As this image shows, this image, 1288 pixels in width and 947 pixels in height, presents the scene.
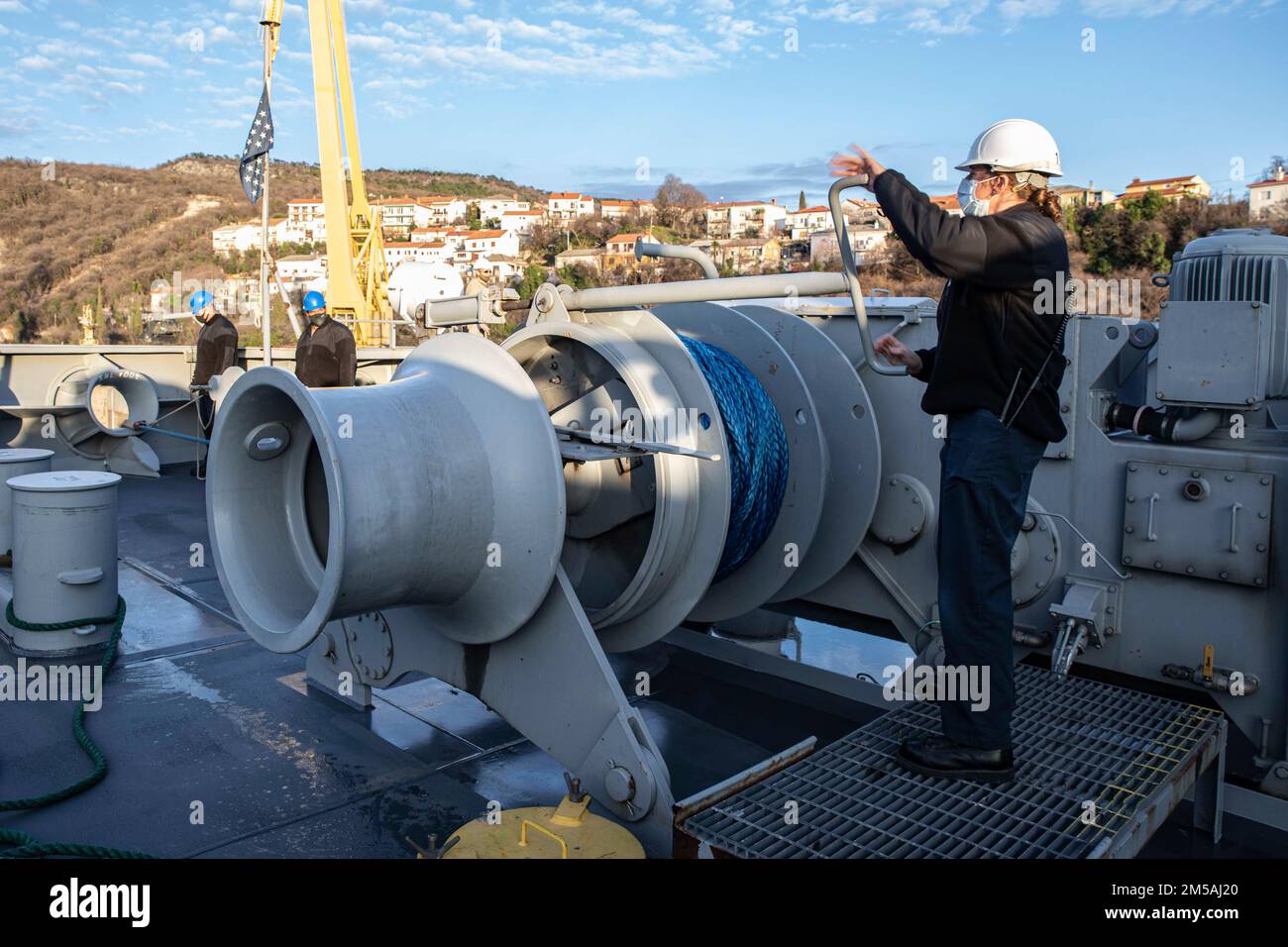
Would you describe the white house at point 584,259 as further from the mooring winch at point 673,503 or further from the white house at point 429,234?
the mooring winch at point 673,503

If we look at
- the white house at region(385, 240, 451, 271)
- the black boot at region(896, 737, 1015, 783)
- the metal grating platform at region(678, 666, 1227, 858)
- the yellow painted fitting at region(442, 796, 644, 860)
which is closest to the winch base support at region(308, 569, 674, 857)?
the yellow painted fitting at region(442, 796, 644, 860)

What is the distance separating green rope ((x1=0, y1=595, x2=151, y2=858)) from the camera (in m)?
2.80

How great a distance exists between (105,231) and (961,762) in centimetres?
7704

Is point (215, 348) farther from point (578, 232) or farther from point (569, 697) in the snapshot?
point (578, 232)

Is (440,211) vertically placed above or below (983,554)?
above

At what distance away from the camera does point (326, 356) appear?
7918 millimetres

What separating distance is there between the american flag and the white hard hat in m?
6.95

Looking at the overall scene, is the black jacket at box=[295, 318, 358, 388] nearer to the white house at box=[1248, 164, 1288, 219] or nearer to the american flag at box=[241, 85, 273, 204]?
the american flag at box=[241, 85, 273, 204]

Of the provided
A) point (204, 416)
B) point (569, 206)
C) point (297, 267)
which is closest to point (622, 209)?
point (569, 206)

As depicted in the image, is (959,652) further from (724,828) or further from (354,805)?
(354,805)

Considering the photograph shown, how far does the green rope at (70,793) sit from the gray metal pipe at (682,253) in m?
2.58

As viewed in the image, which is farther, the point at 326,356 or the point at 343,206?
the point at 343,206

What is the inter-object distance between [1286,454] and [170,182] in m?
92.8

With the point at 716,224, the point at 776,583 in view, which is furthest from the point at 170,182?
the point at 776,583
